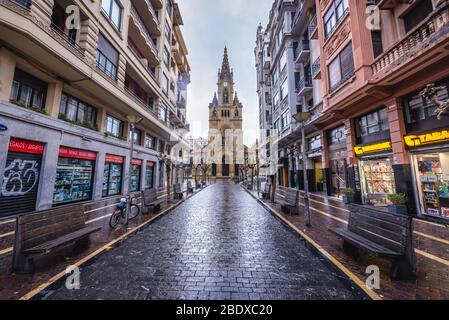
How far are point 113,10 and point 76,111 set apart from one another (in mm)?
7524

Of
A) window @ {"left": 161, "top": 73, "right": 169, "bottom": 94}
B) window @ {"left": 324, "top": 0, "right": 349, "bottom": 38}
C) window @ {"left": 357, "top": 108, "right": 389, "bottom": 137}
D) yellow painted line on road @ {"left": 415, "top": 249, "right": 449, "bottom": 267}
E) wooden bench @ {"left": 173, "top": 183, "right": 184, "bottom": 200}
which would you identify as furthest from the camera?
window @ {"left": 161, "top": 73, "right": 169, "bottom": 94}

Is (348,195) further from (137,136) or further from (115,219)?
(137,136)

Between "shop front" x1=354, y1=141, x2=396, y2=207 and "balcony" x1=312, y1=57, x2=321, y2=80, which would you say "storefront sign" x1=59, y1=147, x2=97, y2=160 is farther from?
"balcony" x1=312, y1=57, x2=321, y2=80

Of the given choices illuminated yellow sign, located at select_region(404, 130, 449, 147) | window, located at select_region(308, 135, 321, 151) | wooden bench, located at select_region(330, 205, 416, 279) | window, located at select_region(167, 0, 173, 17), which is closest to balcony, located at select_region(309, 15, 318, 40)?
window, located at select_region(308, 135, 321, 151)

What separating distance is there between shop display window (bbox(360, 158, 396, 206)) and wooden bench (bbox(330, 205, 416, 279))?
7493 millimetres

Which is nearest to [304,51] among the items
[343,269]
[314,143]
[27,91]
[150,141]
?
[314,143]

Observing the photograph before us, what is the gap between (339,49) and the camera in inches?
455

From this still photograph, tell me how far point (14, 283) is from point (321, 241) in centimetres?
647

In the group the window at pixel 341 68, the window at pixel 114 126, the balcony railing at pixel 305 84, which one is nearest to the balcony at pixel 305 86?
the balcony railing at pixel 305 84

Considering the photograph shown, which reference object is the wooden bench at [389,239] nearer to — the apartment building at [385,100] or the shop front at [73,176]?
the apartment building at [385,100]

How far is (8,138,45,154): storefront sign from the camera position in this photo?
7.47 meters

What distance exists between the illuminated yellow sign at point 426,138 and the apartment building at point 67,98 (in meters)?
11.7

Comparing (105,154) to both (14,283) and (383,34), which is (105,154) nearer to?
(14,283)
